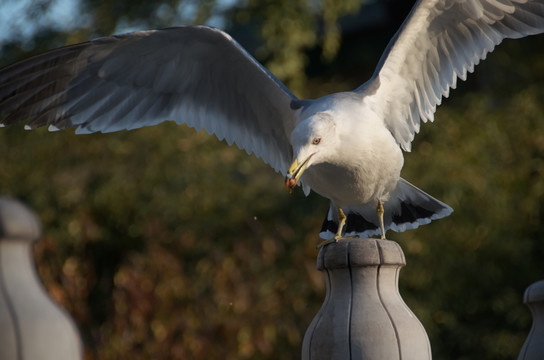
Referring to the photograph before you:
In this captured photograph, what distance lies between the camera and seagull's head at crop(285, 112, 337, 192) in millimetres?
2904

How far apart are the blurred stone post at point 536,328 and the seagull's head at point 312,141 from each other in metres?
0.89

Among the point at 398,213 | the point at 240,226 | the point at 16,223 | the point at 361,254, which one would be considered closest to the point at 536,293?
the point at 361,254

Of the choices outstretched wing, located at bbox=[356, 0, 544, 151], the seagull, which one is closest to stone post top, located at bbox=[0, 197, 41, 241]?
the seagull

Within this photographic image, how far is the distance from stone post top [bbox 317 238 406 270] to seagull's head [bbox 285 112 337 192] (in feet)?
1.67

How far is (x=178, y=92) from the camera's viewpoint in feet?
12.4

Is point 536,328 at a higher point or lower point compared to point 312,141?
lower

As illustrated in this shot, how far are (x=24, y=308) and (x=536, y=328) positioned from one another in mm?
1905

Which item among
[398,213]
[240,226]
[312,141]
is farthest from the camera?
[240,226]

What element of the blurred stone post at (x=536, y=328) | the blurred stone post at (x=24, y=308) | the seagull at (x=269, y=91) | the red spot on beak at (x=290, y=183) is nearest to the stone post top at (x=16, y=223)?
the blurred stone post at (x=24, y=308)

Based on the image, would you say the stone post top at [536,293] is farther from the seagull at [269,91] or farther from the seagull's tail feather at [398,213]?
the seagull's tail feather at [398,213]

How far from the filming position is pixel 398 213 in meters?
3.87

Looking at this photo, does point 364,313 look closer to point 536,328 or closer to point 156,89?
point 536,328

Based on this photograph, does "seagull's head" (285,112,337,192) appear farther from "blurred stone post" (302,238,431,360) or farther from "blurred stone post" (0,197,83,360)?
"blurred stone post" (0,197,83,360)

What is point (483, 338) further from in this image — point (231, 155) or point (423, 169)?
point (231, 155)
